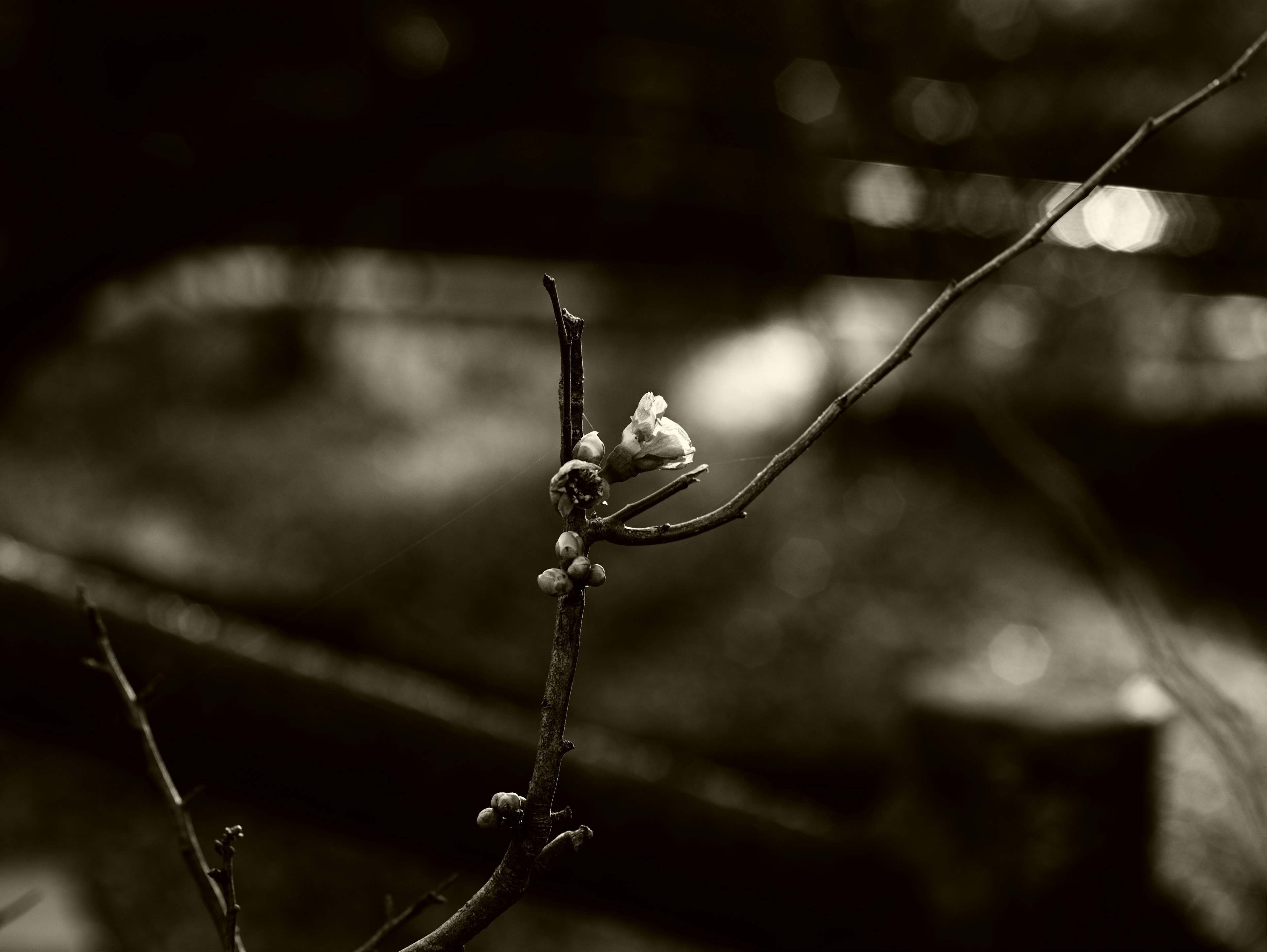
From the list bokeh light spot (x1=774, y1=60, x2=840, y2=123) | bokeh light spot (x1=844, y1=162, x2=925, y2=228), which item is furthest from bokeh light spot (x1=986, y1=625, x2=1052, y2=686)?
bokeh light spot (x1=774, y1=60, x2=840, y2=123)

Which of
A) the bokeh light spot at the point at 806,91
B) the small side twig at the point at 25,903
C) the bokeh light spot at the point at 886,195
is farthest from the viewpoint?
the bokeh light spot at the point at 806,91

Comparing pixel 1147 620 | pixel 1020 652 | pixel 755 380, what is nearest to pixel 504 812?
pixel 1147 620

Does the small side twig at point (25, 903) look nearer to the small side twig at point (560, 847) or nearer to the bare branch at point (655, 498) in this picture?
the small side twig at point (560, 847)

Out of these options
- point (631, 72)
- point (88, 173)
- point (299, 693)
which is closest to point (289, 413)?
point (88, 173)

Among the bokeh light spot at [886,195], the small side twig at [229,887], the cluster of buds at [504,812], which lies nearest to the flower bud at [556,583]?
the cluster of buds at [504,812]

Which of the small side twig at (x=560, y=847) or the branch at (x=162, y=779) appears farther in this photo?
the branch at (x=162, y=779)

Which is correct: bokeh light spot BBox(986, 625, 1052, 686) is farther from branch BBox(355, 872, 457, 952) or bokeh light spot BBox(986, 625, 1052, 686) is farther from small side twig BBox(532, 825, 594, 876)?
small side twig BBox(532, 825, 594, 876)
